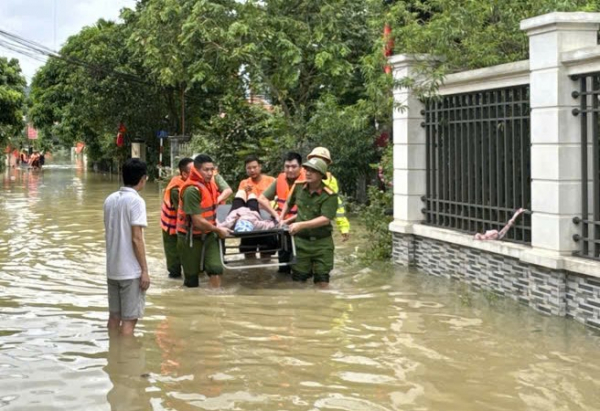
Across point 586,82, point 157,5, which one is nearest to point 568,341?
point 586,82

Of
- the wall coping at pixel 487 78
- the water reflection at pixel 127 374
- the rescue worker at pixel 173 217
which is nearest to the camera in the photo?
the water reflection at pixel 127 374

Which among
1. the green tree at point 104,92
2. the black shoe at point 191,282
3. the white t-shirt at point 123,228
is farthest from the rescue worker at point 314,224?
the green tree at point 104,92

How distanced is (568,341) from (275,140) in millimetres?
14546

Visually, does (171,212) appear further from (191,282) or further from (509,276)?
(509,276)

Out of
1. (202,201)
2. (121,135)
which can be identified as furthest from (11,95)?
(202,201)

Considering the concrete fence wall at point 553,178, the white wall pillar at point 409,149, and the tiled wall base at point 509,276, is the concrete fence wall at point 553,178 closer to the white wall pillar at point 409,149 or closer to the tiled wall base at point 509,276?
the tiled wall base at point 509,276

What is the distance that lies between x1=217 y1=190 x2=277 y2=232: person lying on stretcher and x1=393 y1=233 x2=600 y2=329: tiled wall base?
200cm

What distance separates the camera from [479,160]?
9.18 meters

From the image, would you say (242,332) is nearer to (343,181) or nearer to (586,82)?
(586,82)

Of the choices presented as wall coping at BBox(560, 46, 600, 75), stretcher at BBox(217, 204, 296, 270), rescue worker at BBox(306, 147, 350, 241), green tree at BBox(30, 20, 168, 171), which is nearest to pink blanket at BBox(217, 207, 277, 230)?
stretcher at BBox(217, 204, 296, 270)

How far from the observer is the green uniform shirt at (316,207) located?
358 inches

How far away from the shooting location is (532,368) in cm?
600

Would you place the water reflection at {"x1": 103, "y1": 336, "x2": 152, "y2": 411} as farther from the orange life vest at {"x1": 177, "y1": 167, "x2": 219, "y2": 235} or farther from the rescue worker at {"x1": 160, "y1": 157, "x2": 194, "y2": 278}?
the rescue worker at {"x1": 160, "y1": 157, "x2": 194, "y2": 278}

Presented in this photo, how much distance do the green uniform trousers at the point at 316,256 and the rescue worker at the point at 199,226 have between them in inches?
33.8
